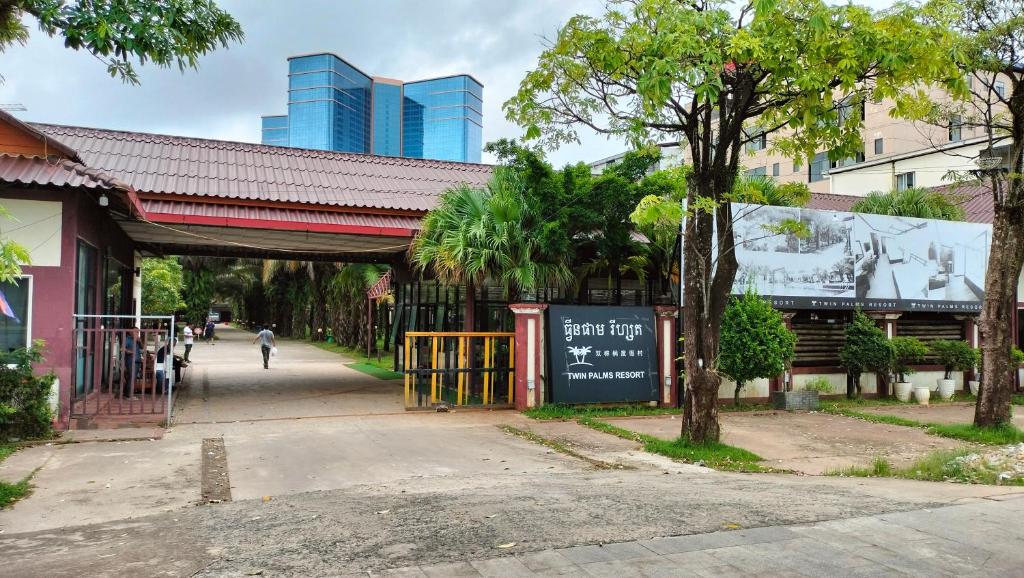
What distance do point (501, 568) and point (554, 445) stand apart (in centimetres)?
592

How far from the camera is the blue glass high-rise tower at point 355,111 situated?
45562mm

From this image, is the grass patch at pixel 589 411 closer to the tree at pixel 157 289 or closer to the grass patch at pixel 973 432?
the grass patch at pixel 973 432

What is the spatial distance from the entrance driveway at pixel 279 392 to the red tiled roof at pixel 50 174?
4.06 metres

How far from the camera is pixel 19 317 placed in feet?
34.1

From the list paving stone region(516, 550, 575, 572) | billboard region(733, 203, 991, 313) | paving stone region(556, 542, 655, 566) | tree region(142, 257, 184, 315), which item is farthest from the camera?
tree region(142, 257, 184, 315)

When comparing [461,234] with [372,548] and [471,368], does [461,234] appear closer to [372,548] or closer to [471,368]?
[471,368]

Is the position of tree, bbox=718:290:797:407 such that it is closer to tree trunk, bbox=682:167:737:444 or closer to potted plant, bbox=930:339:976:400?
tree trunk, bbox=682:167:737:444

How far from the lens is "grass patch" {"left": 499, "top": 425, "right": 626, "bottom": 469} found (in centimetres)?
930

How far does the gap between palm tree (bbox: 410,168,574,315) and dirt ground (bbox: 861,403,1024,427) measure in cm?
755

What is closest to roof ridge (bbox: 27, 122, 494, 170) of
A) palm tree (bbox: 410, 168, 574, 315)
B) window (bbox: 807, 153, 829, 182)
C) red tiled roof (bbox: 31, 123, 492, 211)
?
red tiled roof (bbox: 31, 123, 492, 211)

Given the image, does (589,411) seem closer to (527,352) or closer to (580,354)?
(580,354)

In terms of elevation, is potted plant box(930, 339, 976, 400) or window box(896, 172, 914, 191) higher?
window box(896, 172, 914, 191)

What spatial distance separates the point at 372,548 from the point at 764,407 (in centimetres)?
1206

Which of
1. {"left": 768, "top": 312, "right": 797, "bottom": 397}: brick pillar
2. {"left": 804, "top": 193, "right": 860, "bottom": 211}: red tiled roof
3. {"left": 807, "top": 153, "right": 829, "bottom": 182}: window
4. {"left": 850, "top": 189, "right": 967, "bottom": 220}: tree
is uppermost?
{"left": 807, "top": 153, "right": 829, "bottom": 182}: window
